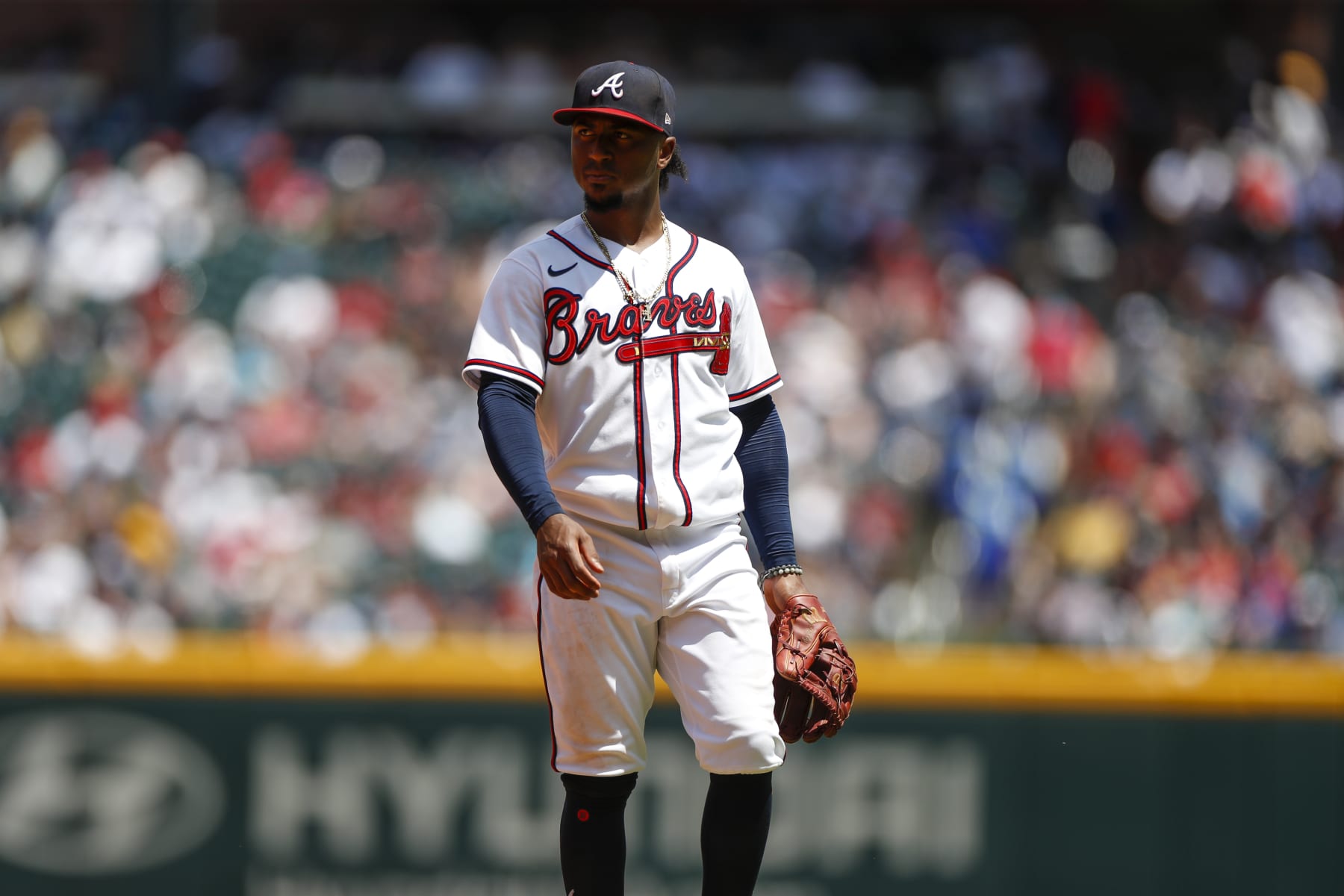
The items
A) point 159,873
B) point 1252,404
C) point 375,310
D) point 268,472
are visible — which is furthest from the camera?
point 375,310

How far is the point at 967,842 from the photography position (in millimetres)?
6598

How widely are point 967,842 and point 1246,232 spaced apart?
6.13 meters

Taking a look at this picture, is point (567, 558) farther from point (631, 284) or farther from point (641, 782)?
point (641, 782)

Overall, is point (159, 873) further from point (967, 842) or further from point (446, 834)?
point (967, 842)

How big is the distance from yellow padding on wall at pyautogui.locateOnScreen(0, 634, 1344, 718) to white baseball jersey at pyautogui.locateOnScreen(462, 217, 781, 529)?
10.9ft

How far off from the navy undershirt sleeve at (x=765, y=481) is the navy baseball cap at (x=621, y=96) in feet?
2.22

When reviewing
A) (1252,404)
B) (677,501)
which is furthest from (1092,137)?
(677,501)

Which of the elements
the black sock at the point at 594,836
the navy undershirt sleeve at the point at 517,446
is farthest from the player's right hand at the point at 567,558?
the black sock at the point at 594,836

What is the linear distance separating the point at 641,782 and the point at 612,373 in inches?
142

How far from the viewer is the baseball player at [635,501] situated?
10.6 ft

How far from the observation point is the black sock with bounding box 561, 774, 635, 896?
10.8 feet

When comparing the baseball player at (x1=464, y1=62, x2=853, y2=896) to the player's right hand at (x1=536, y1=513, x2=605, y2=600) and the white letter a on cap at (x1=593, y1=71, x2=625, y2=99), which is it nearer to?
the white letter a on cap at (x1=593, y1=71, x2=625, y2=99)

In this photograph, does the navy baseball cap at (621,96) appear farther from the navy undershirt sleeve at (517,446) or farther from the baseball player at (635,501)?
the navy undershirt sleeve at (517,446)

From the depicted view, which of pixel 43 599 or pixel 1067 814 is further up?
pixel 43 599
